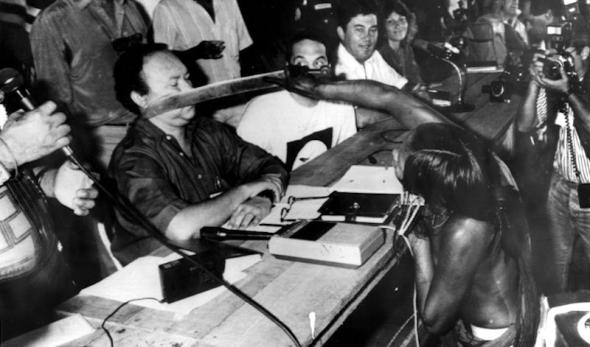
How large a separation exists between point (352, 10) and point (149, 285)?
3.53 m

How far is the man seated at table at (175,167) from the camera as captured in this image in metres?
2.21

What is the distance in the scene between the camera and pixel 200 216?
2174 millimetres

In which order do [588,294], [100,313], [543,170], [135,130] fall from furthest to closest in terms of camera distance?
[543,170]
[135,130]
[588,294]
[100,313]

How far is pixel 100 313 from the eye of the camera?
1570 mm

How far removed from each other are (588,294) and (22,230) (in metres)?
2.07

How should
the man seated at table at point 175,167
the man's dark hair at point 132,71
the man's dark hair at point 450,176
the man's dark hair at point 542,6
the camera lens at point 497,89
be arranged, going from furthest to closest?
the man's dark hair at point 542,6 < the camera lens at point 497,89 < the man's dark hair at point 132,71 < the man seated at table at point 175,167 < the man's dark hair at point 450,176

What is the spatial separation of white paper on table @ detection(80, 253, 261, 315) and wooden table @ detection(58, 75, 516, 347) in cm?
3

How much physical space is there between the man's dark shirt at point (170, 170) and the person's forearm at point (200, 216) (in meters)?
0.06

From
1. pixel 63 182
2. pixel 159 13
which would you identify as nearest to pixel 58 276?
Result: pixel 63 182

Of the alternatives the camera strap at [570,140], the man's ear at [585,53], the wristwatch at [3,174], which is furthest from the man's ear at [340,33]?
the wristwatch at [3,174]

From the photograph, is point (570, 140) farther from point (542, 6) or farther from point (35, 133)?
point (542, 6)

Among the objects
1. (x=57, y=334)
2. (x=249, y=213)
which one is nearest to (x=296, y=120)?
(x=249, y=213)

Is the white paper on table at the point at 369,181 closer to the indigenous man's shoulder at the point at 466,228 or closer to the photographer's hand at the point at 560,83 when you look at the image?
the indigenous man's shoulder at the point at 466,228

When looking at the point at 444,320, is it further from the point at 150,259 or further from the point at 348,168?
the point at 150,259
